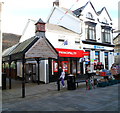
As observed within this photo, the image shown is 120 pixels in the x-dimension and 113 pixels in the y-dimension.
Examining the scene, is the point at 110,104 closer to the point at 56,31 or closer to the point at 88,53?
the point at 56,31

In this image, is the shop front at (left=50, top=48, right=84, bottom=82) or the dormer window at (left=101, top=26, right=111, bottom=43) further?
the dormer window at (left=101, top=26, right=111, bottom=43)

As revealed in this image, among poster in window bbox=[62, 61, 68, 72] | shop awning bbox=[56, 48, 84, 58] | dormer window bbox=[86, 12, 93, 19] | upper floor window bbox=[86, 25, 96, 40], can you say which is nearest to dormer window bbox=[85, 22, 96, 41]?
upper floor window bbox=[86, 25, 96, 40]

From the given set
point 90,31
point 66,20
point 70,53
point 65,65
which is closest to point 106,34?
point 90,31

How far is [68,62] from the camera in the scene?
1934 cm

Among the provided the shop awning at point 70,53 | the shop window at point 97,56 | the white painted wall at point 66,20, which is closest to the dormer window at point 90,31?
the white painted wall at point 66,20

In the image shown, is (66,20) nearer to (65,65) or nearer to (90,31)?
(90,31)

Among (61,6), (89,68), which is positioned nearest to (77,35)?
(89,68)

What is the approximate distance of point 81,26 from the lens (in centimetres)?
2134

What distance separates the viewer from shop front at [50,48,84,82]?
17312 millimetres

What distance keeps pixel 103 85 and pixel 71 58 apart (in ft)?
23.2

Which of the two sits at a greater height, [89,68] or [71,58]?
[71,58]

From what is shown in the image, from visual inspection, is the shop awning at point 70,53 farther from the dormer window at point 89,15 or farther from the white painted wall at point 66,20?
the dormer window at point 89,15

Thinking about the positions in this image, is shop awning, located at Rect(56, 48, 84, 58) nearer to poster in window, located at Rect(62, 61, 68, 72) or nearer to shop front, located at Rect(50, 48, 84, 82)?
shop front, located at Rect(50, 48, 84, 82)

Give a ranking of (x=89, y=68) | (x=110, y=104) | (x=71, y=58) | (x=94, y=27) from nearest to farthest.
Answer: (x=110, y=104), (x=71, y=58), (x=89, y=68), (x=94, y=27)
